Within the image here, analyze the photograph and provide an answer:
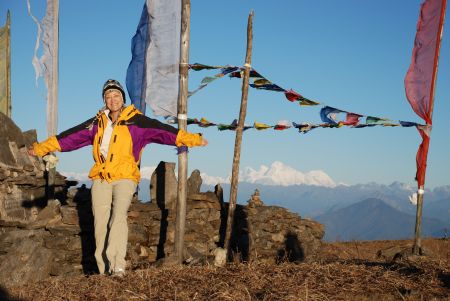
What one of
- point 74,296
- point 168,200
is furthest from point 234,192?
point 74,296

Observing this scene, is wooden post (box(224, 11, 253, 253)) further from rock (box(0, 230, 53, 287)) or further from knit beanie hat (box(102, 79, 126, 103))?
knit beanie hat (box(102, 79, 126, 103))

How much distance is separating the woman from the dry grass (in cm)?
68

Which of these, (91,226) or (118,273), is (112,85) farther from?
(91,226)

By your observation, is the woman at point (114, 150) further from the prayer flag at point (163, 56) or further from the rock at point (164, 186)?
the rock at point (164, 186)

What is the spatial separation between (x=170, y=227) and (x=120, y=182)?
3997 mm

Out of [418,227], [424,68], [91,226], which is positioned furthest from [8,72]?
[418,227]

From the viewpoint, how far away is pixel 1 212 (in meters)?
9.84

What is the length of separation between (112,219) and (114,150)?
0.83m

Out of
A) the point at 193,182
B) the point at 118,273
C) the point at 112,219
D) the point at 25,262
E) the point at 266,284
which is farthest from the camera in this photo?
the point at 193,182

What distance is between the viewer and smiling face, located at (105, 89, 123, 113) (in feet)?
21.1

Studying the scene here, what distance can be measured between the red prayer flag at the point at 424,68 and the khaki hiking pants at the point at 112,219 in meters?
5.65

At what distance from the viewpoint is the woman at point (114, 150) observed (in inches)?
240

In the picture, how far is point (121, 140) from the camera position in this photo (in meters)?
6.26

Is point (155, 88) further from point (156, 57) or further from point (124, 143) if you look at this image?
point (124, 143)
